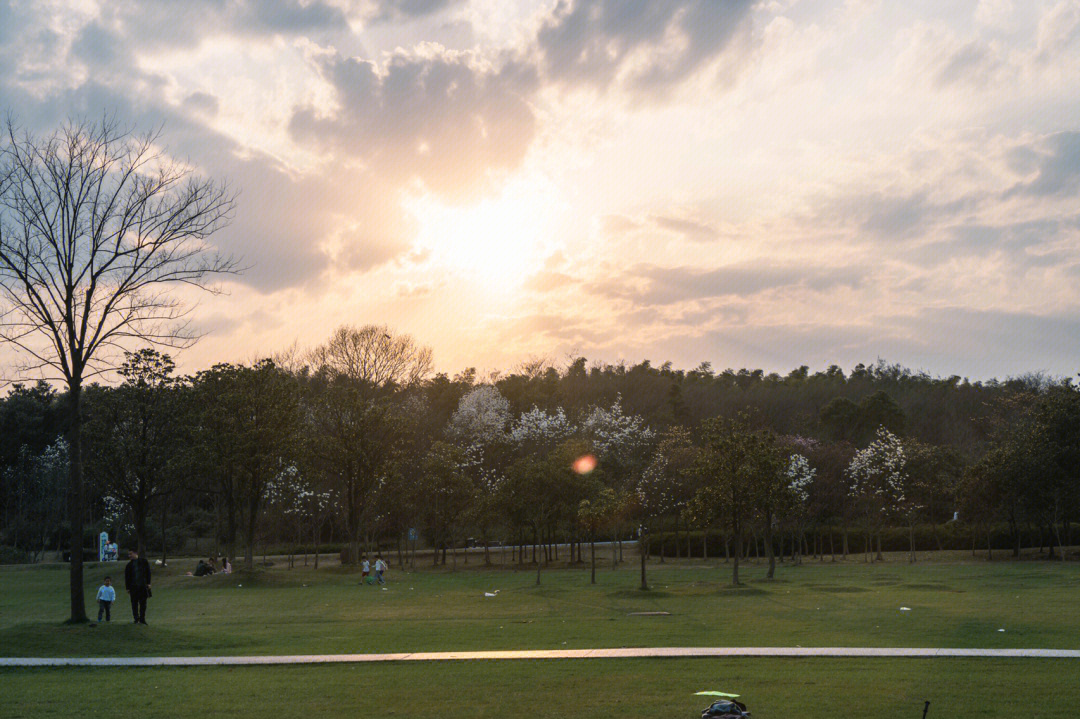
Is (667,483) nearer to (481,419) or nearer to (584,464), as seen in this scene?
(584,464)

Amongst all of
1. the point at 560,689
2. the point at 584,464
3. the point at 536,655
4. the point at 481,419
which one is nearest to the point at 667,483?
the point at 584,464

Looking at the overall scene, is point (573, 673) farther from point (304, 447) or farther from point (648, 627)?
point (304, 447)

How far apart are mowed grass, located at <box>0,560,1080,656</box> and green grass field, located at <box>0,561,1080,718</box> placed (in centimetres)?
10

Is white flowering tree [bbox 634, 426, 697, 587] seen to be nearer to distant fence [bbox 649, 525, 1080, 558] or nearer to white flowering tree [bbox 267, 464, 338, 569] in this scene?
distant fence [bbox 649, 525, 1080, 558]

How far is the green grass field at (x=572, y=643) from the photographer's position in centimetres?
1391

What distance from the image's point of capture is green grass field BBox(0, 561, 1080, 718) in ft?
45.6

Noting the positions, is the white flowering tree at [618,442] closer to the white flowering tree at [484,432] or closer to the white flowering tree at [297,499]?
the white flowering tree at [484,432]

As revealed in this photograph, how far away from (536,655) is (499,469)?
62755 mm

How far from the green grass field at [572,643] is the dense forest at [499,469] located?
10.1m

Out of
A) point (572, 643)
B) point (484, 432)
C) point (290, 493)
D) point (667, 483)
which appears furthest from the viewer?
point (484, 432)

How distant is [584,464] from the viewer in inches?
2488

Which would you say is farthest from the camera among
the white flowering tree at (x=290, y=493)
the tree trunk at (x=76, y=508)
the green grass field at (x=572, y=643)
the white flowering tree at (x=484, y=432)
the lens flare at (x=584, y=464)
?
the white flowering tree at (x=484, y=432)

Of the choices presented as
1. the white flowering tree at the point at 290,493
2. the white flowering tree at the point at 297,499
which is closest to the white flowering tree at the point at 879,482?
the white flowering tree at the point at 297,499

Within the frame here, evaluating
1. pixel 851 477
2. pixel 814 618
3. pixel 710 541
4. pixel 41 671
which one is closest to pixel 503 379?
pixel 710 541
